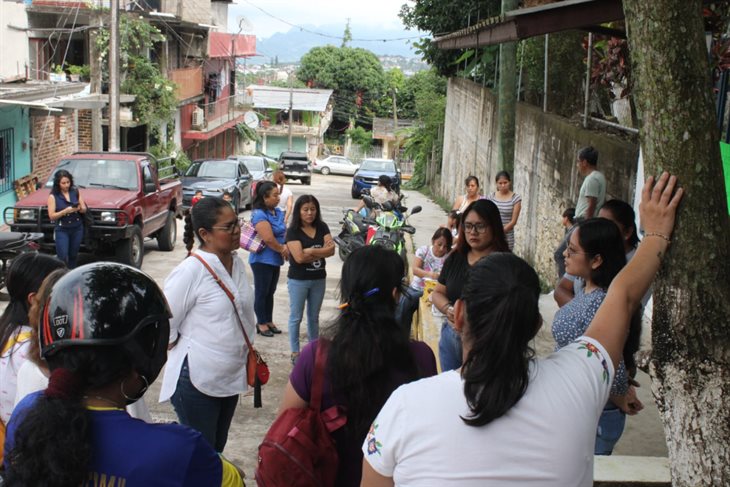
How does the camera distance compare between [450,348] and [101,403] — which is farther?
[450,348]

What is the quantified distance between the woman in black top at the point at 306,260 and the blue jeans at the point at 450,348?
2.42m

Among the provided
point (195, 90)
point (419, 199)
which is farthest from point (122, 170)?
point (195, 90)

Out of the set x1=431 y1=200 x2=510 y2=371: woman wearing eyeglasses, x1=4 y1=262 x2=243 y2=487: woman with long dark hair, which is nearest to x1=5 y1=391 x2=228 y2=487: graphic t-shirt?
x1=4 y1=262 x2=243 y2=487: woman with long dark hair

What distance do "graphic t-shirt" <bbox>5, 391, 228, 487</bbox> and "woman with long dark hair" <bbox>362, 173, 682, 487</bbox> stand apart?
1.71 feet

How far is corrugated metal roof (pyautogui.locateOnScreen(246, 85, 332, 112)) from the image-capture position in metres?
59.9

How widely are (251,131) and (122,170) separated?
121 ft

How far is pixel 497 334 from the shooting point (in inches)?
95.0

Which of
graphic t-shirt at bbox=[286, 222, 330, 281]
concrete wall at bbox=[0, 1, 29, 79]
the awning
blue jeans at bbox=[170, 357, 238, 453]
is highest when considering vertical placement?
concrete wall at bbox=[0, 1, 29, 79]

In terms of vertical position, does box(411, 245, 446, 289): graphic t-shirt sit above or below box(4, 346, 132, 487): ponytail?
below

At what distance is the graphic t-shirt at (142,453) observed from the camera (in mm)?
2107

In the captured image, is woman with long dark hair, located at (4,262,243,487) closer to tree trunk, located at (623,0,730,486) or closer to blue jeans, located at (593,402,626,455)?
tree trunk, located at (623,0,730,486)

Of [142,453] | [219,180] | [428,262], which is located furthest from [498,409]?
[219,180]

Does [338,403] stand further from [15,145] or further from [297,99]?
[297,99]

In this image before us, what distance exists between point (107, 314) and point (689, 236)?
2.06 meters
